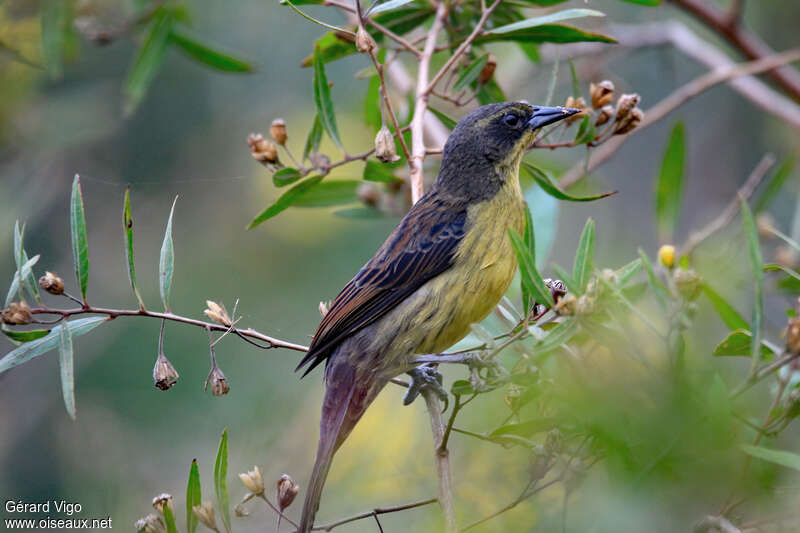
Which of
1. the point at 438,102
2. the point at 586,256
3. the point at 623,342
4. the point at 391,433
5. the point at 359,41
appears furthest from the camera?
the point at 438,102

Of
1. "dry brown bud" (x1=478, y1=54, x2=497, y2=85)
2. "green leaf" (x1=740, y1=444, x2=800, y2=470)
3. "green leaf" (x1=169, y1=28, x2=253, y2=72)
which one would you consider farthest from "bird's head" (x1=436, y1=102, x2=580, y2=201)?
"green leaf" (x1=740, y1=444, x2=800, y2=470)

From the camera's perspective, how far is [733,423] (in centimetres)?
153

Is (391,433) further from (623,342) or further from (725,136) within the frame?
(725,136)

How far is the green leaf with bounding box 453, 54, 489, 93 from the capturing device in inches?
123

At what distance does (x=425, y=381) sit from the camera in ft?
9.80

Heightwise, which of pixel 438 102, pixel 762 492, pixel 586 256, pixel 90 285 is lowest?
pixel 90 285

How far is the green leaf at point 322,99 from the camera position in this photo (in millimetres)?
3098

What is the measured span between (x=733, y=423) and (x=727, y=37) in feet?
10.5

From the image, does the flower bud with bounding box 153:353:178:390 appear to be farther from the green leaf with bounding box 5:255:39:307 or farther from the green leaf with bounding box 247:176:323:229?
the green leaf with bounding box 247:176:323:229

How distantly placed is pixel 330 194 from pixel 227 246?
2207 millimetres

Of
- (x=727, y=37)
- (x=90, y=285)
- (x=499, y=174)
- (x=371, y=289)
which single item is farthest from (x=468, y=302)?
(x=90, y=285)

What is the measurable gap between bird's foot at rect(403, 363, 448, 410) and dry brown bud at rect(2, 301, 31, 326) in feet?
4.38

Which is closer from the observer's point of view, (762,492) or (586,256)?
(762,492)

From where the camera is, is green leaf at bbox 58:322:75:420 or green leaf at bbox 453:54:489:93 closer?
green leaf at bbox 58:322:75:420
